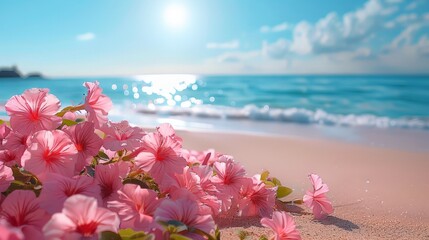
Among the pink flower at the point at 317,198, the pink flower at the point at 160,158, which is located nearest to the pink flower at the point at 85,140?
the pink flower at the point at 160,158

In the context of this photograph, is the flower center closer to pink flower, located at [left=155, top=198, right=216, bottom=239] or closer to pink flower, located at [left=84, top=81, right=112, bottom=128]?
pink flower, located at [left=155, top=198, right=216, bottom=239]

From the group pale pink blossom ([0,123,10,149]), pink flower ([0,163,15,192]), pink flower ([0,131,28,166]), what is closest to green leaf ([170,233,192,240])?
pink flower ([0,163,15,192])

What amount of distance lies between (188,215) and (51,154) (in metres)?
0.34

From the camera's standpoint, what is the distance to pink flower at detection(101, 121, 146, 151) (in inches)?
44.3

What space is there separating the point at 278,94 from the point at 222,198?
16.3 m

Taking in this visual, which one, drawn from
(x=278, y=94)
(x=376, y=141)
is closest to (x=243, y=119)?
(x=376, y=141)

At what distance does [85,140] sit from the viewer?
3.56ft

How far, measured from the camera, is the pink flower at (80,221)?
72cm

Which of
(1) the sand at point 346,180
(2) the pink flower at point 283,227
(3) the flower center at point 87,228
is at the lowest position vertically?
(1) the sand at point 346,180

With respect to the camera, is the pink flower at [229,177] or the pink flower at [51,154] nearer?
the pink flower at [51,154]

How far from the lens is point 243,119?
23.2ft

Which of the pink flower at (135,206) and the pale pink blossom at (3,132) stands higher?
the pale pink blossom at (3,132)

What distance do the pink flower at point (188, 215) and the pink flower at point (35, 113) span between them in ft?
1.34

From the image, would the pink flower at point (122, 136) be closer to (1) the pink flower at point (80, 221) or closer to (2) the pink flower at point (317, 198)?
(1) the pink flower at point (80, 221)
